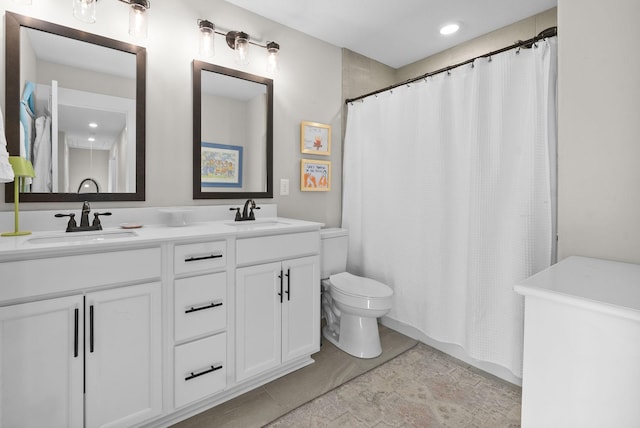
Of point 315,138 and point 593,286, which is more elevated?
point 315,138

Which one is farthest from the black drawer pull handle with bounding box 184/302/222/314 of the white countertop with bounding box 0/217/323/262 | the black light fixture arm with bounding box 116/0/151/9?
the black light fixture arm with bounding box 116/0/151/9

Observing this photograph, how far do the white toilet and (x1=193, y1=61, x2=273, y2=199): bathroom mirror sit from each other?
0.69m

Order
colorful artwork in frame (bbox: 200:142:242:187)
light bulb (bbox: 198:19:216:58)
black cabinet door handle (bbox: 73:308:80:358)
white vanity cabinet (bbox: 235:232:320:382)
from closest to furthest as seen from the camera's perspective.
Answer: black cabinet door handle (bbox: 73:308:80:358)
white vanity cabinet (bbox: 235:232:320:382)
light bulb (bbox: 198:19:216:58)
colorful artwork in frame (bbox: 200:142:242:187)

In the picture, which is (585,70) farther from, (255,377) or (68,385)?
(68,385)

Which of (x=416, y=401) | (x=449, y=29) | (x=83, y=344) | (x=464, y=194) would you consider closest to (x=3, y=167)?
(x=83, y=344)

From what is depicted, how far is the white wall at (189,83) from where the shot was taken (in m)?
1.75

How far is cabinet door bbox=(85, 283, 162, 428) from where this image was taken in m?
1.26

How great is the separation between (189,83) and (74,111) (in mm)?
661

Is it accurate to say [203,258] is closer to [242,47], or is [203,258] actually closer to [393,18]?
[242,47]

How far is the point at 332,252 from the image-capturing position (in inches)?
95.5

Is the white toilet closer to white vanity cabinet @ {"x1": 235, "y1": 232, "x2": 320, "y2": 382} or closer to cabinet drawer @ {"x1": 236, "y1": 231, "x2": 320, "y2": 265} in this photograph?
white vanity cabinet @ {"x1": 235, "y1": 232, "x2": 320, "y2": 382}

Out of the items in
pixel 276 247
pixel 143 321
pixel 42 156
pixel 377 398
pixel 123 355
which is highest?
pixel 42 156

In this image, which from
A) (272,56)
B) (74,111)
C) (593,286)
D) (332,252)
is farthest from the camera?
(332,252)

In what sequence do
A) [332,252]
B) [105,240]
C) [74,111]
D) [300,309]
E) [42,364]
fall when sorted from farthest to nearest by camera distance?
[332,252], [300,309], [74,111], [105,240], [42,364]
